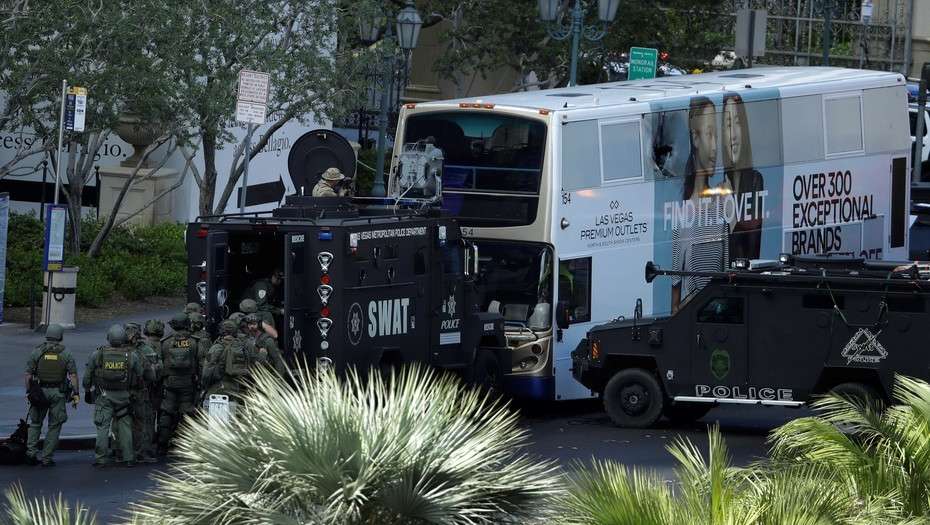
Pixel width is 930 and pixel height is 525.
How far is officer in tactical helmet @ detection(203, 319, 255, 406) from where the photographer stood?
1427 cm

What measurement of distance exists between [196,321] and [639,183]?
6342mm

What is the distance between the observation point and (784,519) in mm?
6023

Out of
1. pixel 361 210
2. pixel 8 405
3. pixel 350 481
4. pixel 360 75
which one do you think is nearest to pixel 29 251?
pixel 360 75

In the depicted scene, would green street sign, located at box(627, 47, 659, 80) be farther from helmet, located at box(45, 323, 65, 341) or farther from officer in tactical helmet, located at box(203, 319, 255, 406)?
helmet, located at box(45, 323, 65, 341)

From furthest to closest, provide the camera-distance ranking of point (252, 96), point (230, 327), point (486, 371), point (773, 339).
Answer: point (252, 96), point (486, 371), point (773, 339), point (230, 327)

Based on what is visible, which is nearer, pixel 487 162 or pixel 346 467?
pixel 346 467

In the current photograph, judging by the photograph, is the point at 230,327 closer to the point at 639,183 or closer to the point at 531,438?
the point at 531,438

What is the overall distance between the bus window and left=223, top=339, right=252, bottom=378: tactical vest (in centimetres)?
486

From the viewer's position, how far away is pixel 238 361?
1428cm

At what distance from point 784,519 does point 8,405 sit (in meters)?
12.9

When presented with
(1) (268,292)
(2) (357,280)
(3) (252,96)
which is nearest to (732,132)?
(3) (252,96)

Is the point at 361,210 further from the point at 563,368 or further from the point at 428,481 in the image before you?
the point at 428,481

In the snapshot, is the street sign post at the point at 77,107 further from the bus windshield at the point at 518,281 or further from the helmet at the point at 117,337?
the helmet at the point at 117,337

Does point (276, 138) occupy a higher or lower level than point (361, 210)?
higher
